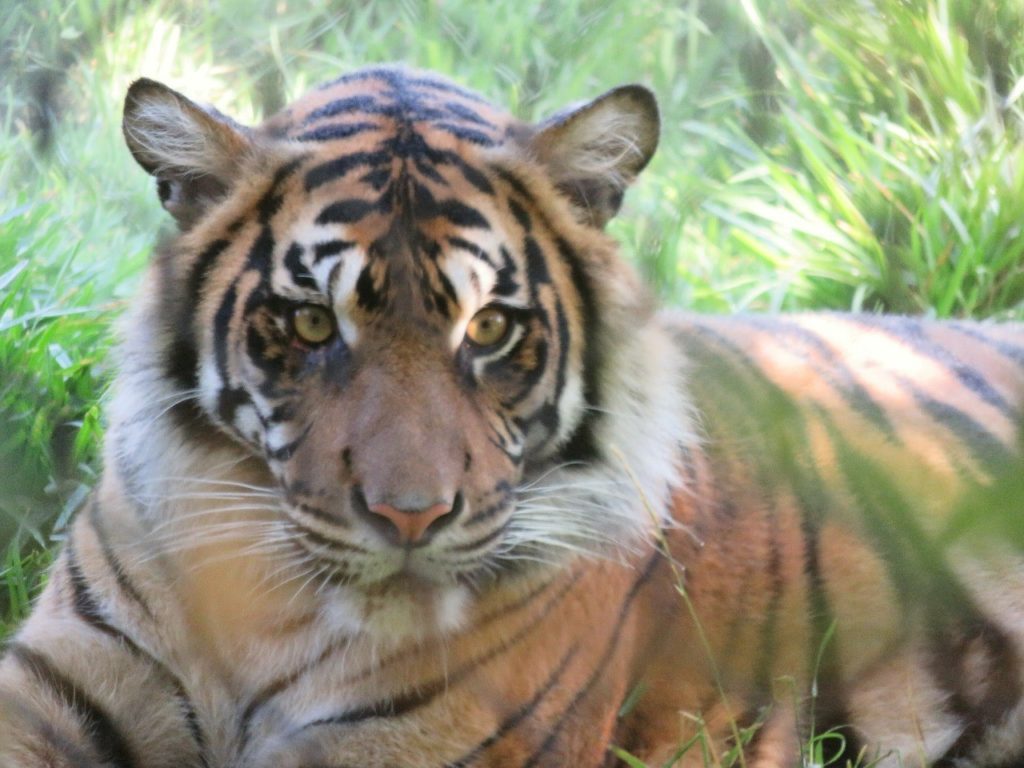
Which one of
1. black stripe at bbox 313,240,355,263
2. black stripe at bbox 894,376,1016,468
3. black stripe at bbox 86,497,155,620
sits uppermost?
black stripe at bbox 313,240,355,263

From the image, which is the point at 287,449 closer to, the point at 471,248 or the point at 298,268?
the point at 298,268

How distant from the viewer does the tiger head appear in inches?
73.1

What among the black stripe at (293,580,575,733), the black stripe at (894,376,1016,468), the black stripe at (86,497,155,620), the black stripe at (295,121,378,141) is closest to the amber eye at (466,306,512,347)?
the black stripe at (295,121,378,141)

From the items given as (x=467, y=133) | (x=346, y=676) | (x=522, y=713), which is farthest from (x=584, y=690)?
(x=467, y=133)

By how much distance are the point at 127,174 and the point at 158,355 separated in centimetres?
87

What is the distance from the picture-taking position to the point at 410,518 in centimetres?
177

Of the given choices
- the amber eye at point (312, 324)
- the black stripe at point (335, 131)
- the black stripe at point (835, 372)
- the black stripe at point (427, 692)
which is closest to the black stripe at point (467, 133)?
the black stripe at point (335, 131)

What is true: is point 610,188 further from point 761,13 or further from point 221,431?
point 761,13

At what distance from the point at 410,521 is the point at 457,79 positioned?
80 centimetres

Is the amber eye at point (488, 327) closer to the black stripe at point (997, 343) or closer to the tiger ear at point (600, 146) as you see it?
the tiger ear at point (600, 146)

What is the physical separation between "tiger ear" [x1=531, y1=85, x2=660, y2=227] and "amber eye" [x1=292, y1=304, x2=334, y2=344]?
1.49ft

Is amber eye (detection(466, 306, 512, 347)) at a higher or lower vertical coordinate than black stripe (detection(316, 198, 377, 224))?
lower

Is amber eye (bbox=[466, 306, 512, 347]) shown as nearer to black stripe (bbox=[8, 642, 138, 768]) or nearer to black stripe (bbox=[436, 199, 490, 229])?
black stripe (bbox=[436, 199, 490, 229])

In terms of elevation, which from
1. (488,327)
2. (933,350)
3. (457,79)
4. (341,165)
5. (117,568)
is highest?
(457,79)
